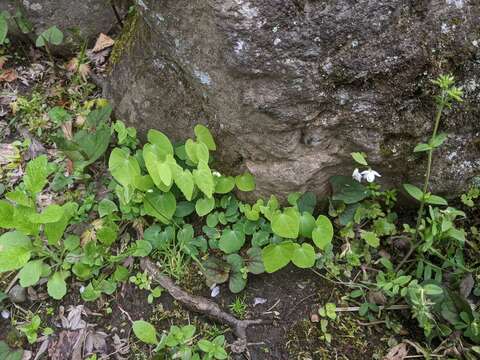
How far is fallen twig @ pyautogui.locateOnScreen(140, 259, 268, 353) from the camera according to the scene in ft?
7.88

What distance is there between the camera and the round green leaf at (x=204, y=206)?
259 cm

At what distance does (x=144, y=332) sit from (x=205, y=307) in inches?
13.2

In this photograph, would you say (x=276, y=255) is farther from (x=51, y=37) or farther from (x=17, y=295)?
(x=51, y=37)

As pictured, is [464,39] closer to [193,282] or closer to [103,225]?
[193,282]

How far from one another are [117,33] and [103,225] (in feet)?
5.84

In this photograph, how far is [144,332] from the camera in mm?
2359

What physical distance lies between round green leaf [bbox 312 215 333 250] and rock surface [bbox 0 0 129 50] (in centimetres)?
237

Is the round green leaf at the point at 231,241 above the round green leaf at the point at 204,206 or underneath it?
underneath

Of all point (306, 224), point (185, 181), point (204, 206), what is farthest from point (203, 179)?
point (306, 224)

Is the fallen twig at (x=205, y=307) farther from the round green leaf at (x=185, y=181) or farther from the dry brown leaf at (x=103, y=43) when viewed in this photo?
the dry brown leaf at (x=103, y=43)

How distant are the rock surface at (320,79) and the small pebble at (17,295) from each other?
1.34m

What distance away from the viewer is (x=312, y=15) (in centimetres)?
211

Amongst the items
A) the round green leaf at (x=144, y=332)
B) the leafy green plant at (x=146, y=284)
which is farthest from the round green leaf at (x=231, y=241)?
the round green leaf at (x=144, y=332)

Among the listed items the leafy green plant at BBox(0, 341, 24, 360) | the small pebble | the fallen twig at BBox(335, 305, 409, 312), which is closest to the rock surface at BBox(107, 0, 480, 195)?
the fallen twig at BBox(335, 305, 409, 312)
